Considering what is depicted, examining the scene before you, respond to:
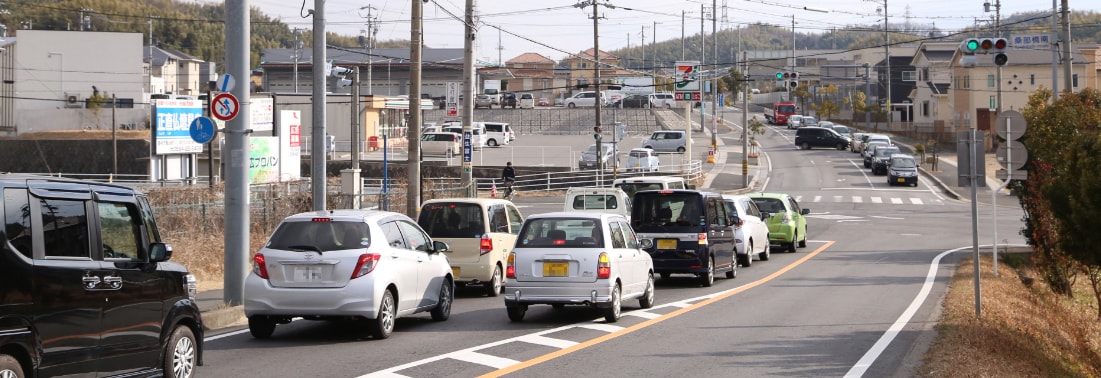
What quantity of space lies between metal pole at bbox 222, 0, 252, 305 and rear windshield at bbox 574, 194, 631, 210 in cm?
1190

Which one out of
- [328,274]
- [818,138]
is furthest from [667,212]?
[818,138]

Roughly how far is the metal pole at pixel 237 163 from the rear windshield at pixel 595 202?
11.9 meters

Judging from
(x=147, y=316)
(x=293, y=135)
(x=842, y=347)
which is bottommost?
(x=842, y=347)

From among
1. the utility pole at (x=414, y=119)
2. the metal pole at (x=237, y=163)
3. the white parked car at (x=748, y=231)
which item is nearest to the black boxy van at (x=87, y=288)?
the metal pole at (x=237, y=163)

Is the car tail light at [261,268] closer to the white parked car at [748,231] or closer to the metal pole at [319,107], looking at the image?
the metal pole at [319,107]

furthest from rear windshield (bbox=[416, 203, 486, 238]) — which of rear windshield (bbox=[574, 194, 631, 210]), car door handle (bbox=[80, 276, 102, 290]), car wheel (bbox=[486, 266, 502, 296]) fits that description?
car door handle (bbox=[80, 276, 102, 290])

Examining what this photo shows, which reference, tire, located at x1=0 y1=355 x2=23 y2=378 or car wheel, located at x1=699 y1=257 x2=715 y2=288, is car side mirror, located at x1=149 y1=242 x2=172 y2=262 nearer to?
tire, located at x1=0 y1=355 x2=23 y2=378

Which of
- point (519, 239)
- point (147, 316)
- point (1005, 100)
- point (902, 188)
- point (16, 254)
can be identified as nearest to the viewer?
point (16, 254)

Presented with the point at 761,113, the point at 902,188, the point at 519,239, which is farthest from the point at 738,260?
the point at 761,113

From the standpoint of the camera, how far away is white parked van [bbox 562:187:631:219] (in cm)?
2688

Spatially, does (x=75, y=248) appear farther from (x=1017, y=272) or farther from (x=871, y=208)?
(x=871, y=208)

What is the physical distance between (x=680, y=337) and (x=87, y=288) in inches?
310

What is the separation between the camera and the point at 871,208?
50281 mm

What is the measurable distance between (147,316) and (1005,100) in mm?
82469
